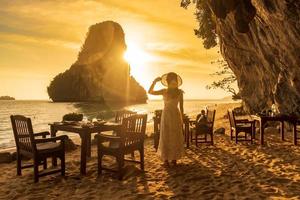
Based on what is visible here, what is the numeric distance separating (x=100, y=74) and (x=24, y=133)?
12770cm

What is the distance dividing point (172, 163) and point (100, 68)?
128 meters

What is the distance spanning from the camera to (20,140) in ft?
24.6

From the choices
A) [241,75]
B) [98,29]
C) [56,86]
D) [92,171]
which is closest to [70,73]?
[56,86]

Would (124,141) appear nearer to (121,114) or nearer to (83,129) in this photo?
(83,129)

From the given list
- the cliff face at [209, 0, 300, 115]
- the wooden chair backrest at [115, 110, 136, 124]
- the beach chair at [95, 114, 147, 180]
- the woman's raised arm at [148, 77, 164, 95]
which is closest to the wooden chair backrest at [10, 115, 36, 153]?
the beach chair at [95, 114, 147, 180]

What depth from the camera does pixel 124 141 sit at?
7.33 meters

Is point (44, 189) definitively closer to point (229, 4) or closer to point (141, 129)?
point (141, 129)

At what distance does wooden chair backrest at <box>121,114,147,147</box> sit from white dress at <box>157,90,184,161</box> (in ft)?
1.95

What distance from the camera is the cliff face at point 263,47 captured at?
12.1m

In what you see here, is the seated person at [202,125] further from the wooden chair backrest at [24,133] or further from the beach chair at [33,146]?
the wooden chair backrest at [24,133]

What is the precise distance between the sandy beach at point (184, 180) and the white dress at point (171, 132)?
40 centimetres

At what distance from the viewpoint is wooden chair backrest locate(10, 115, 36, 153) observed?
22.7 feet

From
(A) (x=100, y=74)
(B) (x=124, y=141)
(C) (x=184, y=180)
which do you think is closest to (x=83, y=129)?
(B) (x=124, y=141)

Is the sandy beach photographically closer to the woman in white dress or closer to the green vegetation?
the woman in white dress
